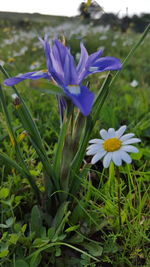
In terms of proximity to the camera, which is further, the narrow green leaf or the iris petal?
the narrow green leaf

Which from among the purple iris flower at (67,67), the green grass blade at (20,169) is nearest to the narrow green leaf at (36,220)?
the green grass blade at (20,169)

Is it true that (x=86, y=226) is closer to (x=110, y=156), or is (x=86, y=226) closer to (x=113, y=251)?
(x=113, y=251)

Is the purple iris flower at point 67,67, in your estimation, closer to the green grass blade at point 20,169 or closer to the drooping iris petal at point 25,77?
the drooping iris petal at point 25,77

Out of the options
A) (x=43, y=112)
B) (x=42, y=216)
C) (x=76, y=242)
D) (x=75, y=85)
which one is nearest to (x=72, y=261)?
(x=76, y=242)

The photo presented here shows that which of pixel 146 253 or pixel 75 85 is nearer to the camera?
pixel 75 85

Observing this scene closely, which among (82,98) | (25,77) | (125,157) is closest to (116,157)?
(125,157)

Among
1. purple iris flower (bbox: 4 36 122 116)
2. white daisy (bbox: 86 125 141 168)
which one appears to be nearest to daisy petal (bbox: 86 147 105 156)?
white daisy (bbox: 86 125 141 168)

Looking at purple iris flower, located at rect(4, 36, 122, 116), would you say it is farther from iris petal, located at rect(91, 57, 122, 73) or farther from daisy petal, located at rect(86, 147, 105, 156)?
daisy petal, located at rect(86, 147, 105, 156)
